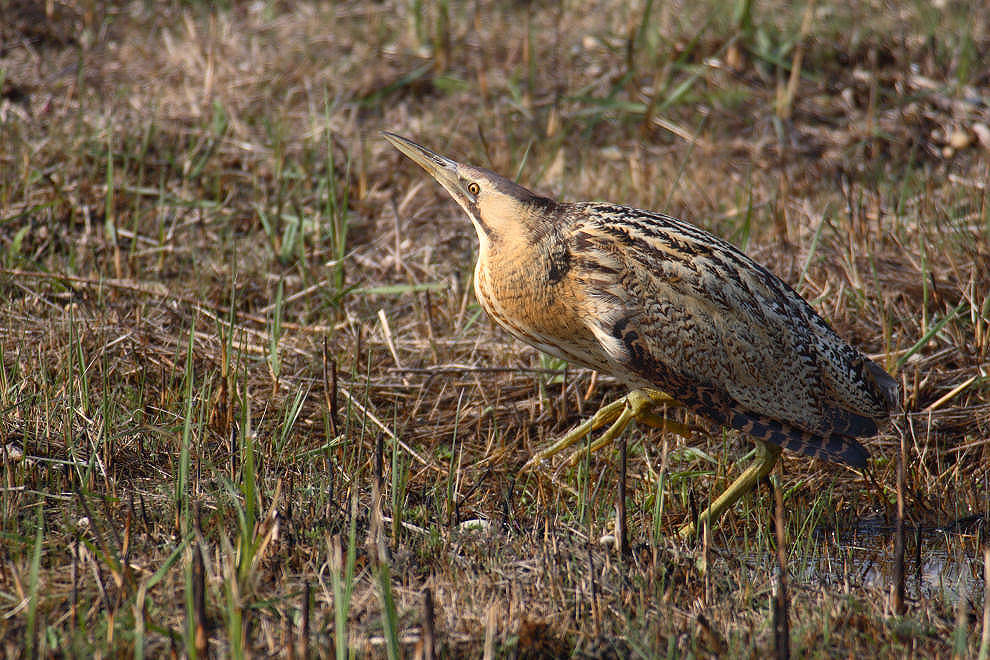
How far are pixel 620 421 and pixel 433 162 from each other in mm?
935

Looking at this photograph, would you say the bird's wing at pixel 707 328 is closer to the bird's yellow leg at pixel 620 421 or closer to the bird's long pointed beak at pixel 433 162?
the bird's yellow leg at pixel 620 421

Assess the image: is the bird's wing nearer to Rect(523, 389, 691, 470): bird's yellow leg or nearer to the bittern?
the bittern

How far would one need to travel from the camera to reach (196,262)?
13.5 ft

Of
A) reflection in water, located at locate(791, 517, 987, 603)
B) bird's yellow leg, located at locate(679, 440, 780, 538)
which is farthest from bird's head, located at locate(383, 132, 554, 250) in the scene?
reflection in water, located at locate(791, 517, 987, 603)

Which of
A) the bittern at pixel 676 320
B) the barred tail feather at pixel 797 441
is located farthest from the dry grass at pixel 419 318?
the bittern at pixel 676 320

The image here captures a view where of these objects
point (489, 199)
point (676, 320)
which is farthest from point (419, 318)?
point (676, 320)

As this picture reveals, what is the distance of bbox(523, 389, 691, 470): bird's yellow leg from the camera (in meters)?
3.22

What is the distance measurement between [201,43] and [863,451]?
391 cm

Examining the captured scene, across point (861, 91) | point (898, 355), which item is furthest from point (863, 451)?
point (861, 91)

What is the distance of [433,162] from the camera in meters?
3.30

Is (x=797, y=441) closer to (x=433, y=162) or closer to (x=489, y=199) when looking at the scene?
(x=489, y=199)

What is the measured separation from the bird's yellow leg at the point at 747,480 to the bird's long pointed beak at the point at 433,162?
1.16 meters

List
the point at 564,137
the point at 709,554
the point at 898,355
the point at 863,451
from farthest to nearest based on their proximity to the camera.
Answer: the point at 564,137, the point at 898,355, the point at 863,451, the point at 709,554

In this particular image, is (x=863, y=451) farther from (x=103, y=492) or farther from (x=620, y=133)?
A: (x=620, y=133)
